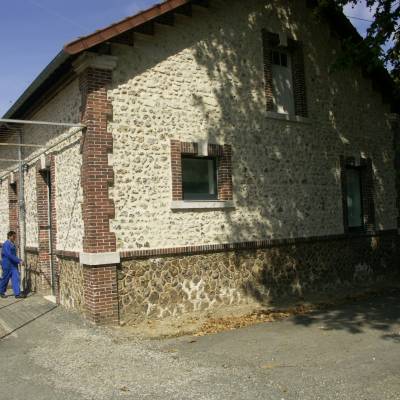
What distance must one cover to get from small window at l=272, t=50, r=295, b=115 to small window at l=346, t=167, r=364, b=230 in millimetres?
3003

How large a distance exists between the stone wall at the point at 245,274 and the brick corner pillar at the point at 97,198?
35 cm

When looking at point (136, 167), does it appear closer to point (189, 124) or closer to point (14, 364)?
point (189, 124)

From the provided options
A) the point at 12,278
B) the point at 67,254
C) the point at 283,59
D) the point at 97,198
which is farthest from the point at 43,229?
the point at 283,59

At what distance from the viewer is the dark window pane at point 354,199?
1393 centimetres

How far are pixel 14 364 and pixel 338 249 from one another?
346 inches

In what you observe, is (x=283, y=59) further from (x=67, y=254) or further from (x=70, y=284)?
(x=70, y=284)

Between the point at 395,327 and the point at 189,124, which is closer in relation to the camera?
the point at 395,327

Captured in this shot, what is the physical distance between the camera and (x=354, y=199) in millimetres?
14164

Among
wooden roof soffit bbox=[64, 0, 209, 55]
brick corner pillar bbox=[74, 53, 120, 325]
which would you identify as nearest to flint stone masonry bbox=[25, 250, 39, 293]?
brick corner pillar bbox=[74, 53, 120, 325]

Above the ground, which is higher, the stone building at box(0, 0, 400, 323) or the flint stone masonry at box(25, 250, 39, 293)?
the stone building at box(0, 0, 400, 323)

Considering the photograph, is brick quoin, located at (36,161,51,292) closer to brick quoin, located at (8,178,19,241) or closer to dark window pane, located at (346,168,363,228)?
brick quoin, located at (8,178,19,241)

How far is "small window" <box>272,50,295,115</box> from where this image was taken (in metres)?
12.1

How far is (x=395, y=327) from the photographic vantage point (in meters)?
8.42

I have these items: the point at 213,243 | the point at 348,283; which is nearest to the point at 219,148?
the point at 213,243
